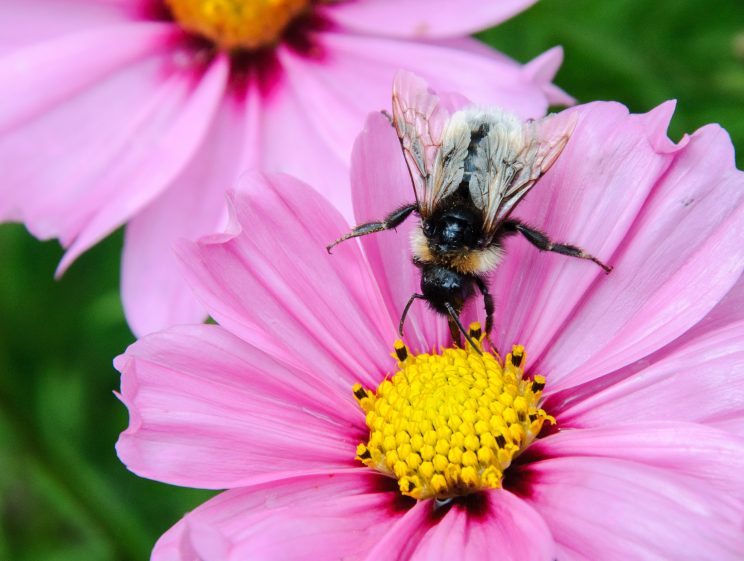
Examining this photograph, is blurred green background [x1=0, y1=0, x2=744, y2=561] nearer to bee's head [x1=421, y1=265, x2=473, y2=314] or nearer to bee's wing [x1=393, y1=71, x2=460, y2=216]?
bee's wing [x1=393, y1=71, x2=460, y2=216]

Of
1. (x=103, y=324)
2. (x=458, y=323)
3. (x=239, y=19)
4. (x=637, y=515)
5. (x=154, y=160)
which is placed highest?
(x=239, y=19)

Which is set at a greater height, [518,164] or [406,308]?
[518,164]


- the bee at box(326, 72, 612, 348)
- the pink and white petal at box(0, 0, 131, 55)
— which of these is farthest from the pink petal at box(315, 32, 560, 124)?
the pink and white petal at box(0, 0, 131, 55)

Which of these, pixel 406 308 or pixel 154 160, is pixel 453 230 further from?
pixel 154 160

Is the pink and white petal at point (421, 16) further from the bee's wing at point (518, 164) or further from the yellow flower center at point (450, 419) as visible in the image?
the yellow flower center at point (450, 419)

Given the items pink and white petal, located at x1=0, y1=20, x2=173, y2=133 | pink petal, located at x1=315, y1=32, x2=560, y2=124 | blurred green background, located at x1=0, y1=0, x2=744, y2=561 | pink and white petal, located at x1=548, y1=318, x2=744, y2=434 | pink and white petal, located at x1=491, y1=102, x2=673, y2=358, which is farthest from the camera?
blurred green background, located at x1=0, y1=0, x2=744, y2=561

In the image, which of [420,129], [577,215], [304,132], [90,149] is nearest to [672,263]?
[577,215]
